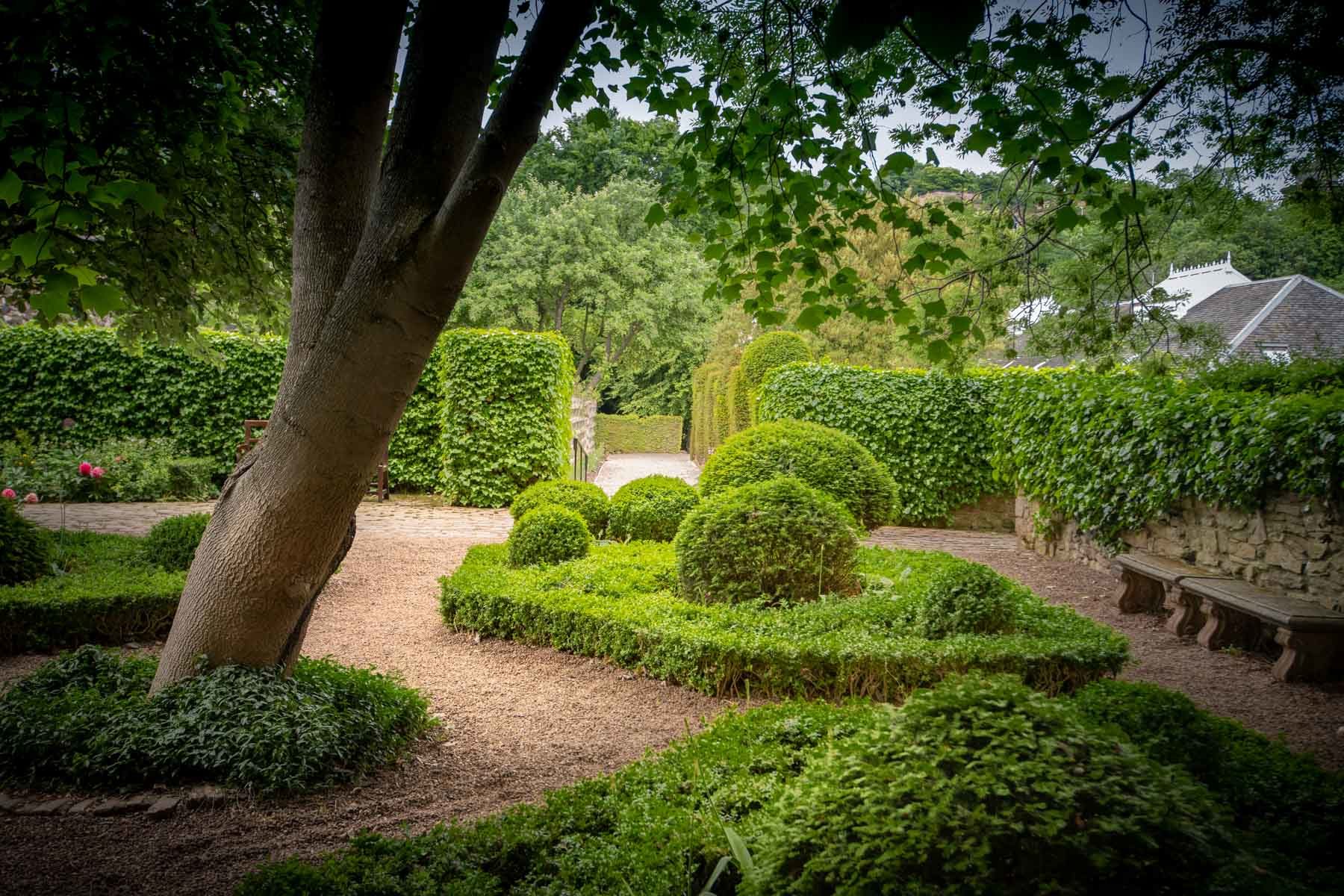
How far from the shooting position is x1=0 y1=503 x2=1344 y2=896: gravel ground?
8.59 feet

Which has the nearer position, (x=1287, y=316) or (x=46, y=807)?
(x=46, y=807)

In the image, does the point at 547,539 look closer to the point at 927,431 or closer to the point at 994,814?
the point at 994,814

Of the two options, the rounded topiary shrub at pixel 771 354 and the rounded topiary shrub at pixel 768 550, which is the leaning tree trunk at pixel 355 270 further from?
the rounded topiary shrub at pixel 771 354

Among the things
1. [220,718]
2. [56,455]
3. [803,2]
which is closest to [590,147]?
[56,455]

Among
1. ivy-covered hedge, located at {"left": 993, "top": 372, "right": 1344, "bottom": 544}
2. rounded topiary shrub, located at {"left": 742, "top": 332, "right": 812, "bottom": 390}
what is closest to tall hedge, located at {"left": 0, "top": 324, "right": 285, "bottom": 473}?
rounded topiary shrub, located at {"left": 742, "top": 332, "right": 812, "bottom": 390}

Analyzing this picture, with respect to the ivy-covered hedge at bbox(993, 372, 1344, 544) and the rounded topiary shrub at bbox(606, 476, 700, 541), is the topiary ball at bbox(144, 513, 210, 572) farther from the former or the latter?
the ivy-covered hedge at bbox(993, 372, 1344, 544)

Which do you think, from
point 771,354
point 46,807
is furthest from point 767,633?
point 771,354

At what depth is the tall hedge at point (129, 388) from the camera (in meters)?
13.0

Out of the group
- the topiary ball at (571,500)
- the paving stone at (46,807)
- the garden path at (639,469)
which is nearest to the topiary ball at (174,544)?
the topiary ball at (571,500)

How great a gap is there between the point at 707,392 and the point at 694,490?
14537 mm

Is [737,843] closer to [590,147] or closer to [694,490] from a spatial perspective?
[694,490]

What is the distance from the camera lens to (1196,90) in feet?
15.2

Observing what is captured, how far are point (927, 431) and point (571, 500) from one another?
6393 millimetres

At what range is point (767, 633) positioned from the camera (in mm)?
4898
